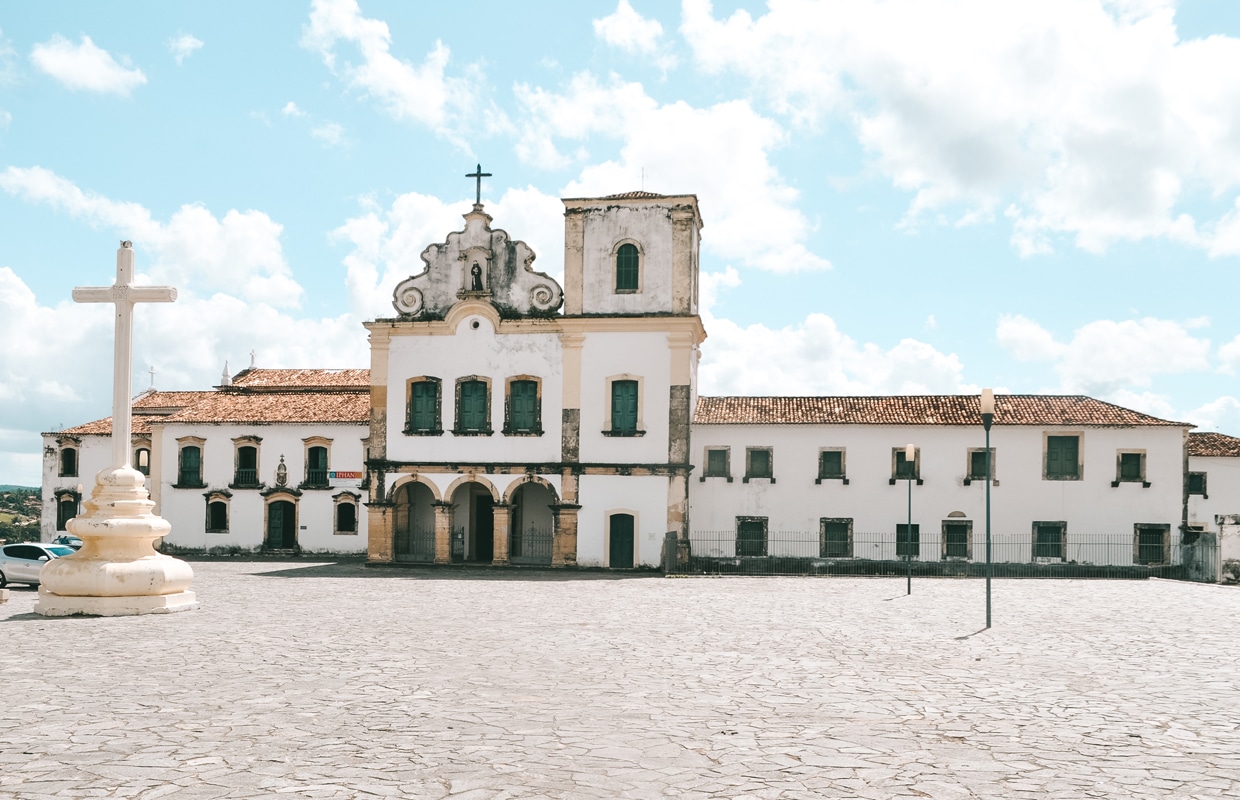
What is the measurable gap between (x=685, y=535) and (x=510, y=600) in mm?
11239

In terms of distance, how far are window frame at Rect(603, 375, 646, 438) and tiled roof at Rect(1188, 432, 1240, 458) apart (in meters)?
23.9

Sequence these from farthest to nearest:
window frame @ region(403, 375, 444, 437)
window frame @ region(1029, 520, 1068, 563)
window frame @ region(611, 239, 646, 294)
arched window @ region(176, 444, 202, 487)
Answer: arched window @ region(176, 444, 202, 487), window frame @ region(403, 375, 444, 437), window frame @ region(1029, 520, 1068, 563), window frame @ region(611, 239, 646, 294)

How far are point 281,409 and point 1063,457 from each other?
1070 inches

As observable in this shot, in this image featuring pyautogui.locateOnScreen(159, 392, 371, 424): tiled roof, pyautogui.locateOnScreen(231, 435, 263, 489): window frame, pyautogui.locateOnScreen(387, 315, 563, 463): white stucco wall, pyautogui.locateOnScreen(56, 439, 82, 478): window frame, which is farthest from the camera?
pyautogui.locateOnScreen(56, 439, 82, 478): window frame

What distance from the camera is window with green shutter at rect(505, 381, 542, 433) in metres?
31.5

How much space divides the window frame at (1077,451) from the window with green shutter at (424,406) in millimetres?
18860

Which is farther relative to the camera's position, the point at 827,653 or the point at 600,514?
the point at 600,514

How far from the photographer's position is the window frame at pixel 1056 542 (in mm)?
31781

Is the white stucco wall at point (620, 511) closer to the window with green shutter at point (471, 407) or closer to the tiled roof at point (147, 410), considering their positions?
the window with green shutter at point (471, 407)

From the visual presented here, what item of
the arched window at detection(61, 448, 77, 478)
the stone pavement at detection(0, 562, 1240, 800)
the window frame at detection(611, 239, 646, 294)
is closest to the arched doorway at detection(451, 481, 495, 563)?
the window frame at detection(611, 239, 646, 294)

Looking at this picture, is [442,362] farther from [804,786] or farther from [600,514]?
[804,786]

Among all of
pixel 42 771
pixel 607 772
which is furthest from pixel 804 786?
pixel 42 771

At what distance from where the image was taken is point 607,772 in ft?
22.8

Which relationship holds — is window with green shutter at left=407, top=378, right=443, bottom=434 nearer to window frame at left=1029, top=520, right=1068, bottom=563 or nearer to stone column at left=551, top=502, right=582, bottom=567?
stone column at left=551, top=502, right=582, bottom=567
